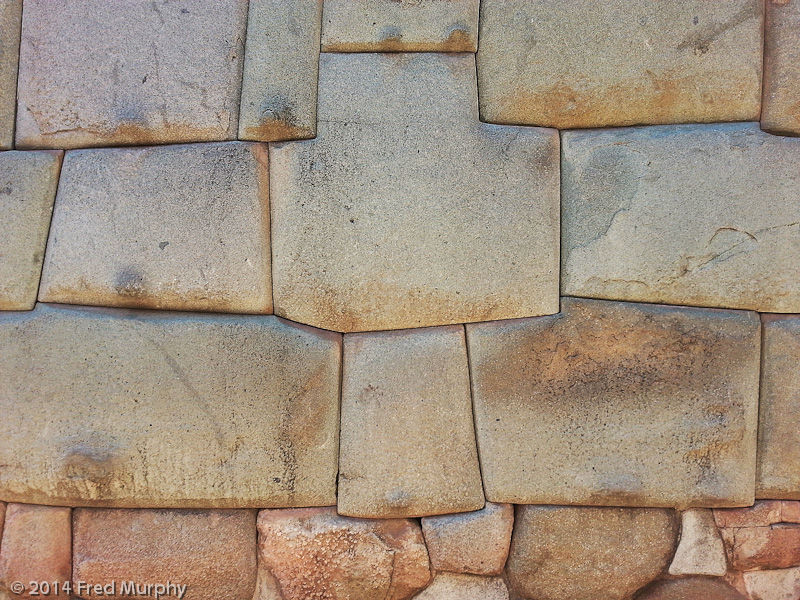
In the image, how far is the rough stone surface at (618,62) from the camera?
164 cm

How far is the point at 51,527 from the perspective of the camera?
5.61 ft

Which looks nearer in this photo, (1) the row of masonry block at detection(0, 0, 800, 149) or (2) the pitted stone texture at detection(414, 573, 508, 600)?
(1) the row of masonry block at detection(0, 0, 800, 149)

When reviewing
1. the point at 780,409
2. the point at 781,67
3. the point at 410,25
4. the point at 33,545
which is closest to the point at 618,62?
the point at 781,67

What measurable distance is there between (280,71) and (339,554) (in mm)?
1425

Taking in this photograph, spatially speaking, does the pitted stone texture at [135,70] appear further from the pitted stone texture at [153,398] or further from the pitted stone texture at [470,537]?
the pitted stone texture at [470,537]

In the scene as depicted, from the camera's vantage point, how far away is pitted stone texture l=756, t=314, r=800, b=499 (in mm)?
1657

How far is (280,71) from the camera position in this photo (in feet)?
5.51

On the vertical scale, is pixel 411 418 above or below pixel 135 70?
below

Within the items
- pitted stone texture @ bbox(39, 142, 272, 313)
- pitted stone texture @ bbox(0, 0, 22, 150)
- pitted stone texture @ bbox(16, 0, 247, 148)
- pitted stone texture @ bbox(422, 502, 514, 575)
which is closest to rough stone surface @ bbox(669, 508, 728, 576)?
pitted stone texture @ bbox(422, 502, 514, 575)

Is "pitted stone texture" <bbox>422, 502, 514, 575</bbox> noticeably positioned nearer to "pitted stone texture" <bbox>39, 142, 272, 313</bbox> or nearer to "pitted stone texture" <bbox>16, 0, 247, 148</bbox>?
"pitted stone texture" <bbox>39, 142, 272, 313</bbox>

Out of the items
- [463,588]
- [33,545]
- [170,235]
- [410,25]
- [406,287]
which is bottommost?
[463,588]

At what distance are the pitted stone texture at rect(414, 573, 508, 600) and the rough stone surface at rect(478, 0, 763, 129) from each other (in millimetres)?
1369

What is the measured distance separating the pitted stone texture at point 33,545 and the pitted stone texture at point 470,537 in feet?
3.54

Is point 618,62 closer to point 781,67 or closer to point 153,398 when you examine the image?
point 781,67
